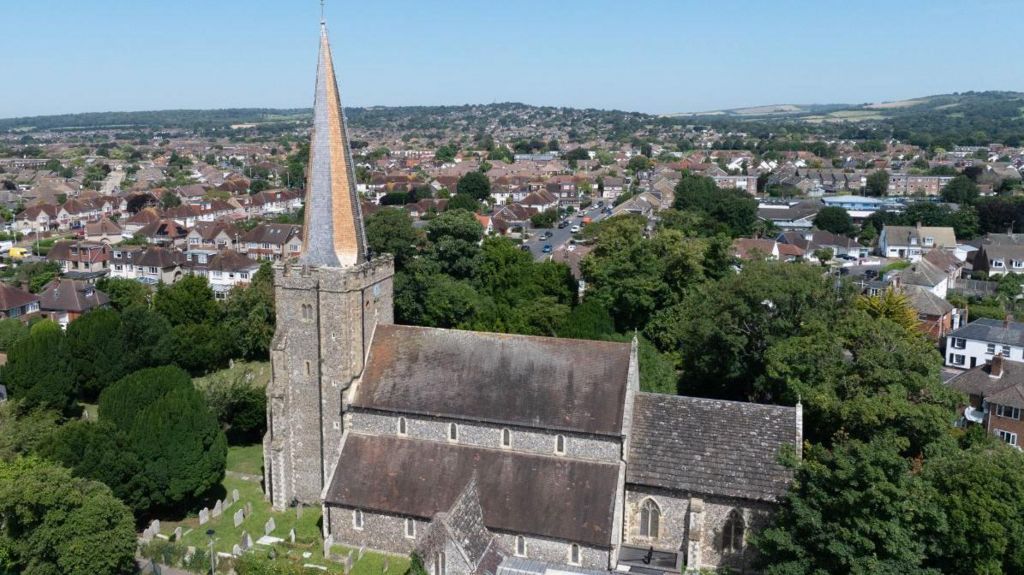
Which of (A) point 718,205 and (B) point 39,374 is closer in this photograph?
(B) point 39,374

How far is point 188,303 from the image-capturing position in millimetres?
55500

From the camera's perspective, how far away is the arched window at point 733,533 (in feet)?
Result: 85.9

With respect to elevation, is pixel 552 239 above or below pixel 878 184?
below

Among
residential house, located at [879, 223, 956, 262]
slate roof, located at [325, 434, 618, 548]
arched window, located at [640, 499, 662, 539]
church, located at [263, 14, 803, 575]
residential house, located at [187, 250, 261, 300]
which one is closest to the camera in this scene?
slate roof, located at [325, 434, 618, 548]

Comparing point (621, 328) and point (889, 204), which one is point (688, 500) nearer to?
point (621, 328)

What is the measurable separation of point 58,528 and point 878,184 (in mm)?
157512

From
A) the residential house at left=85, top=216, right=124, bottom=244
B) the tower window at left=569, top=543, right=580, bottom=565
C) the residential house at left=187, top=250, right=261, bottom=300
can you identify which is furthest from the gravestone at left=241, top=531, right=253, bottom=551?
the residential house at left=85, top=216, right=124, bottom=244

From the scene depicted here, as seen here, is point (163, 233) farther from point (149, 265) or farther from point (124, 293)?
point (124, 293)

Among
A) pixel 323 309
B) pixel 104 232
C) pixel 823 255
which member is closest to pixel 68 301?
pixel 104 232

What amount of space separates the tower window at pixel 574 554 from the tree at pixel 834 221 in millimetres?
90193

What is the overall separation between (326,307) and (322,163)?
17.0ft

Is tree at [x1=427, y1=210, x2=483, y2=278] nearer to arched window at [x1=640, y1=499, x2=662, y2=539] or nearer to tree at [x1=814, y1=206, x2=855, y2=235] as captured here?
arched window at [x1=640, y1=499, x2=662, y2=539]

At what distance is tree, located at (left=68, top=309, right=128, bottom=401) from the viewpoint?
153 ft

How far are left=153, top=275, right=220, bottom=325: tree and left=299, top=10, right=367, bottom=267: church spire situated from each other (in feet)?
98.0
